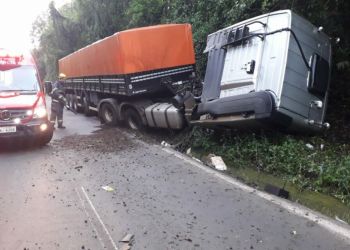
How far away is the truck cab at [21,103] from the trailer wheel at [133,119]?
102 inches

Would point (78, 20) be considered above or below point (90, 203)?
above

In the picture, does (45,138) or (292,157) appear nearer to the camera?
(292,157)

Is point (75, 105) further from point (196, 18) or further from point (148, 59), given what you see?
point (148, 59)

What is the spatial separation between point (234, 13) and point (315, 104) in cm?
489

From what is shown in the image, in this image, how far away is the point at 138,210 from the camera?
5383 millimetres

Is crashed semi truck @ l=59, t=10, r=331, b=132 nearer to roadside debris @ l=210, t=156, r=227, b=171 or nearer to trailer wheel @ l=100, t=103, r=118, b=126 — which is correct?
trailer wheel @ l=100, t=103, r=118, b=126

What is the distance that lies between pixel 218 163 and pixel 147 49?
4.51 metres

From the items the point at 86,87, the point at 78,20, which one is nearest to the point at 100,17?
the point at 78,20

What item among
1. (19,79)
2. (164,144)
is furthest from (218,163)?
(19,79)

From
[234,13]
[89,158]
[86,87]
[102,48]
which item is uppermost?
[234,13]

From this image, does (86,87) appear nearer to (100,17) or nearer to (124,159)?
(124,159)

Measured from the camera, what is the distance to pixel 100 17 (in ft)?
83.9

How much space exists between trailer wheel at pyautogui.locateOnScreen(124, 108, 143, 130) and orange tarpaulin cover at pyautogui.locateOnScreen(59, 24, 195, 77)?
3.73ft

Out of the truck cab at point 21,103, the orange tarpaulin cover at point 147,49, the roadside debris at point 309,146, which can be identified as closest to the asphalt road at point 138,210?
the truck cab at point 21,103
